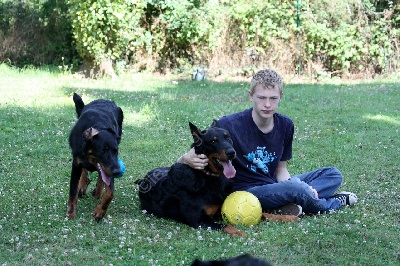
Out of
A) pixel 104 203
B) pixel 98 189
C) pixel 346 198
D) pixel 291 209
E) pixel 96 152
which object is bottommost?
pixel 98 189

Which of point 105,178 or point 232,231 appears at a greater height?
point 105,178

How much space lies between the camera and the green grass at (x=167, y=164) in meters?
4.95

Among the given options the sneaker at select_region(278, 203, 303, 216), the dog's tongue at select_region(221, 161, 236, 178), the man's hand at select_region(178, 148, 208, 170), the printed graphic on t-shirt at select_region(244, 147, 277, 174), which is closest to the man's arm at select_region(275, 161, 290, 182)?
the printed graphic on t-shirt at select_region(244, 147, 277, 174)

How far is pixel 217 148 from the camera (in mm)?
5480

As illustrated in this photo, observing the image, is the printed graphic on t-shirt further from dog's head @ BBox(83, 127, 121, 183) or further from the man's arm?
dog's head @ BBox(83, 127, 121, 183)

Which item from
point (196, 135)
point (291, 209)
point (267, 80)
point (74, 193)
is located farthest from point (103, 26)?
point (291, 209)

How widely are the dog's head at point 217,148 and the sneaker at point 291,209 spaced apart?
89cm

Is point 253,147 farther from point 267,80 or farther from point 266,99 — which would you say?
point 267,80

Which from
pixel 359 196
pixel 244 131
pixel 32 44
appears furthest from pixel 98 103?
pixel 32 44

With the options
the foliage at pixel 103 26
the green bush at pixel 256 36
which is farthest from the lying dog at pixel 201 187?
the green bush at pixel 256 36

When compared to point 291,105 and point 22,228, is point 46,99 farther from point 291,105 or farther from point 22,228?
point 22,228

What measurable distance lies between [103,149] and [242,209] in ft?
4.92

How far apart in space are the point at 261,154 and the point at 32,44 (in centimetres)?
1455

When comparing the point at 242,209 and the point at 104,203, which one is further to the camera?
the point at 104,203
